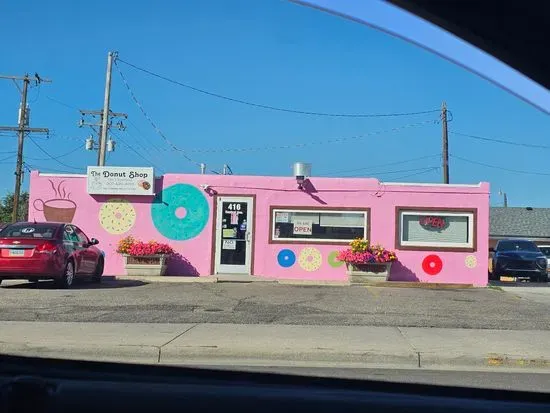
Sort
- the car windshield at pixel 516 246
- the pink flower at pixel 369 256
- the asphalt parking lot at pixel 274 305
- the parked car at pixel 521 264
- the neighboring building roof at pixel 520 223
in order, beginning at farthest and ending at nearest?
the neighboring building roof at pixel 520 223, the car windshield at pixel 516 246, the parked car at pixel 521 264, the pink flower at pixel 369 256, the asphalt parking lot at pixel 274 305

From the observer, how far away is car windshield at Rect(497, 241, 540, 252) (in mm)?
23270

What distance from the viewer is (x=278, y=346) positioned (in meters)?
7.95

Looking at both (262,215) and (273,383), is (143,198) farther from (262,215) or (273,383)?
(273,383)

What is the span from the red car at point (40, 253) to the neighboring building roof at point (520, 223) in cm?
4048

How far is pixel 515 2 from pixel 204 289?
1290cm

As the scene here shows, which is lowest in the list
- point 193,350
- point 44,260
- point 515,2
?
point 193,350

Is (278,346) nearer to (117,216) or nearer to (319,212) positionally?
(319,212)

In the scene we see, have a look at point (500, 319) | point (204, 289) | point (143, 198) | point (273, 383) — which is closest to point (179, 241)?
point (143, 198)

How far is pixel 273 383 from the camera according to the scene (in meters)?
3.89

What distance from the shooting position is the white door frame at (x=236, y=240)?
59.6 ft

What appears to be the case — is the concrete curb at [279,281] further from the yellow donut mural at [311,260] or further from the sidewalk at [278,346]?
the sidewalk at [278,346]

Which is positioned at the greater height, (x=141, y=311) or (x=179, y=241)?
(x=179, y=241)

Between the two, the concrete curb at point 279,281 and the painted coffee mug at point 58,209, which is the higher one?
the painted coffee mug at point 58,209

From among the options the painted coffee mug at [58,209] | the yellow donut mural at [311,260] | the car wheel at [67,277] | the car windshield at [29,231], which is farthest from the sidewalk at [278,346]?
the painted coffee mug at [58,209]
